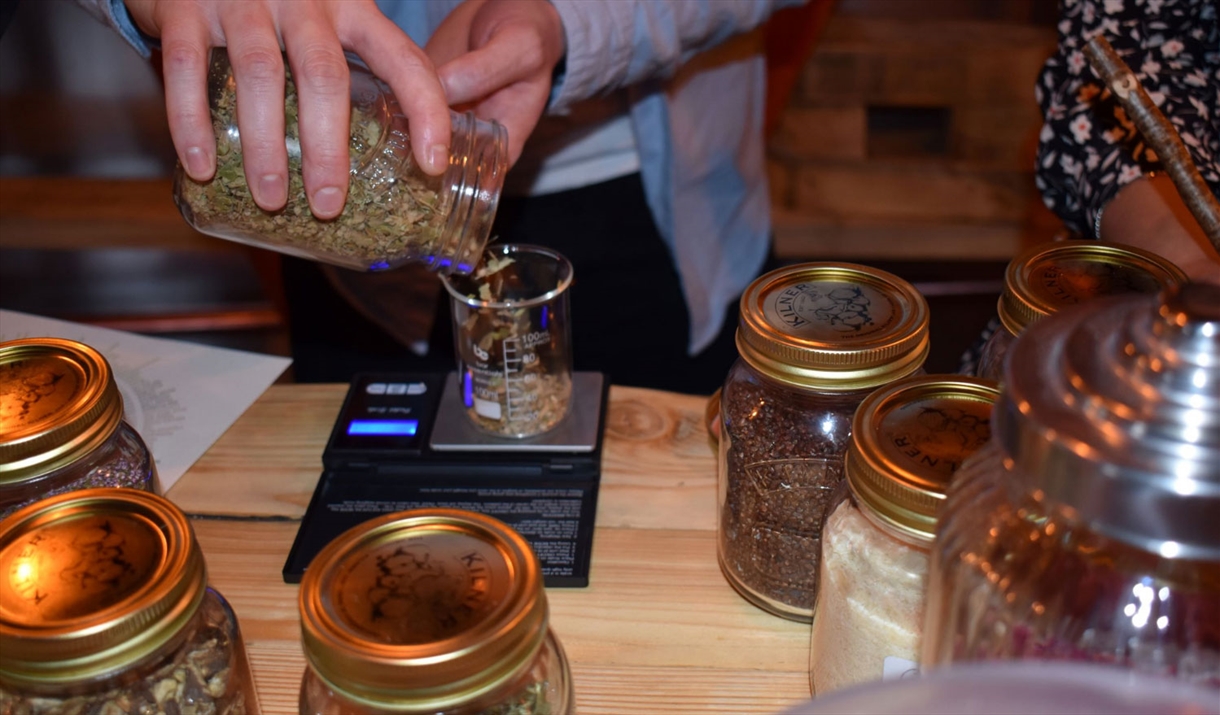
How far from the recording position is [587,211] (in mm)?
1309

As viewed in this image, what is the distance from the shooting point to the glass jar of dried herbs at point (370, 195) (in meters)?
0.74

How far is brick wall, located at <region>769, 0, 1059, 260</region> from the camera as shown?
2086mm

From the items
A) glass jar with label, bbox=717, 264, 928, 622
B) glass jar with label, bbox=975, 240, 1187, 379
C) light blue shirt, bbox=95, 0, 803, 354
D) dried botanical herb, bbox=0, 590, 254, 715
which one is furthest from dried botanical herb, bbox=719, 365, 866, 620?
light blue shirt, bbox=95, 0, 803, 354

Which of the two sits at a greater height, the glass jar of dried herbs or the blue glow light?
the glass jar of dried herbs

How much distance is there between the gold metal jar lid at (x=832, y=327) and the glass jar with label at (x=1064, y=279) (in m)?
0.06

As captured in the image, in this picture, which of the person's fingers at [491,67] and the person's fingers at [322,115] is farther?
the person's fingers at [491,67]

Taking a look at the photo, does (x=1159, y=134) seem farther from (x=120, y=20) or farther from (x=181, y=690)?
(x=120, y=20)

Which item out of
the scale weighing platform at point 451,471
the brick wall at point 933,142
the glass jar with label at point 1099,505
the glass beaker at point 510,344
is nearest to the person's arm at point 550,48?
the glass beaker at point 510,344

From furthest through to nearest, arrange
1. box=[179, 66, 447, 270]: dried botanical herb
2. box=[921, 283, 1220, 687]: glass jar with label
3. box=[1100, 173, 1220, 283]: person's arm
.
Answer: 1. box=[1100, 173, 1220, 283]: person's arm
2. box=[179, 66, 447, 270]: dried botanical herb
3. box=[921, 283, 1220, 687]: glass jar with label

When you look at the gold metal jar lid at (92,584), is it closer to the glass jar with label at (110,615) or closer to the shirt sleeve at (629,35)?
the glass jar with label at (110,615)

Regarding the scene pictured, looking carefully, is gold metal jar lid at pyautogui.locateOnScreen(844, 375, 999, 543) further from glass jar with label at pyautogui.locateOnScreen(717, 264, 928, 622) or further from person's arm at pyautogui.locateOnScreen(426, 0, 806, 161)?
person's arm at pyautogui.locateOnScreen(426, 0, 806, 161)

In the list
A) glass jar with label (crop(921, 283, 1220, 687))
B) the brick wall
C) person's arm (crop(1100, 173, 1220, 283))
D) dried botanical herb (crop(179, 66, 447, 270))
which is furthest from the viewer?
the brick wall

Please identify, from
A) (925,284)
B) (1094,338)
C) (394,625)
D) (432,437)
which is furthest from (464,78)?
(925,284)

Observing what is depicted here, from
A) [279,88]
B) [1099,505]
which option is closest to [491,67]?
[279,88]
